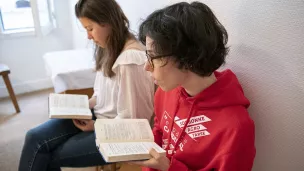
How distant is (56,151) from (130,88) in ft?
1.44

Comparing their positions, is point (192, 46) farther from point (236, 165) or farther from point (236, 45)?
point (236, 165)

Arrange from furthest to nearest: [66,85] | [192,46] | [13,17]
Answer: [13,17], [66,85], [192,46]

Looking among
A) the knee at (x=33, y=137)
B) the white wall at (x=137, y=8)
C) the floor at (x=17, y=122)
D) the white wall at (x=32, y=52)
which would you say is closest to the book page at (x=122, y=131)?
the knee at (x=33, y=137)

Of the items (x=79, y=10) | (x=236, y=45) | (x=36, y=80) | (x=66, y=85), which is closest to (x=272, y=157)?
(x=236, y=45)

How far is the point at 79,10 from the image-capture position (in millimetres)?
1064

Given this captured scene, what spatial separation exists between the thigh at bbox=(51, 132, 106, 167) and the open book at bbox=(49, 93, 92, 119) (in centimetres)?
12

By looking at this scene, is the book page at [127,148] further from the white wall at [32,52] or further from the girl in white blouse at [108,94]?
the white wall at [32,52]

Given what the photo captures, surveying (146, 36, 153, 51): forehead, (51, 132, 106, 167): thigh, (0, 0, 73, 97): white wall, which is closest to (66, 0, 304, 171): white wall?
(146, 36, 153, 51): forehead

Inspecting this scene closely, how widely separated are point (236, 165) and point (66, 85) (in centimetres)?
117

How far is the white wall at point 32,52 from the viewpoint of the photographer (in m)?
2.37

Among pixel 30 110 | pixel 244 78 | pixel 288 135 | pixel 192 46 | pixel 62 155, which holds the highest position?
pixel 192 46

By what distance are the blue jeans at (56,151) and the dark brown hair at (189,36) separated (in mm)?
594

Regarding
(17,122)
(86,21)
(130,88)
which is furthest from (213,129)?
(17,122)

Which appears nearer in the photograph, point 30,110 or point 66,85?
point 66,85
